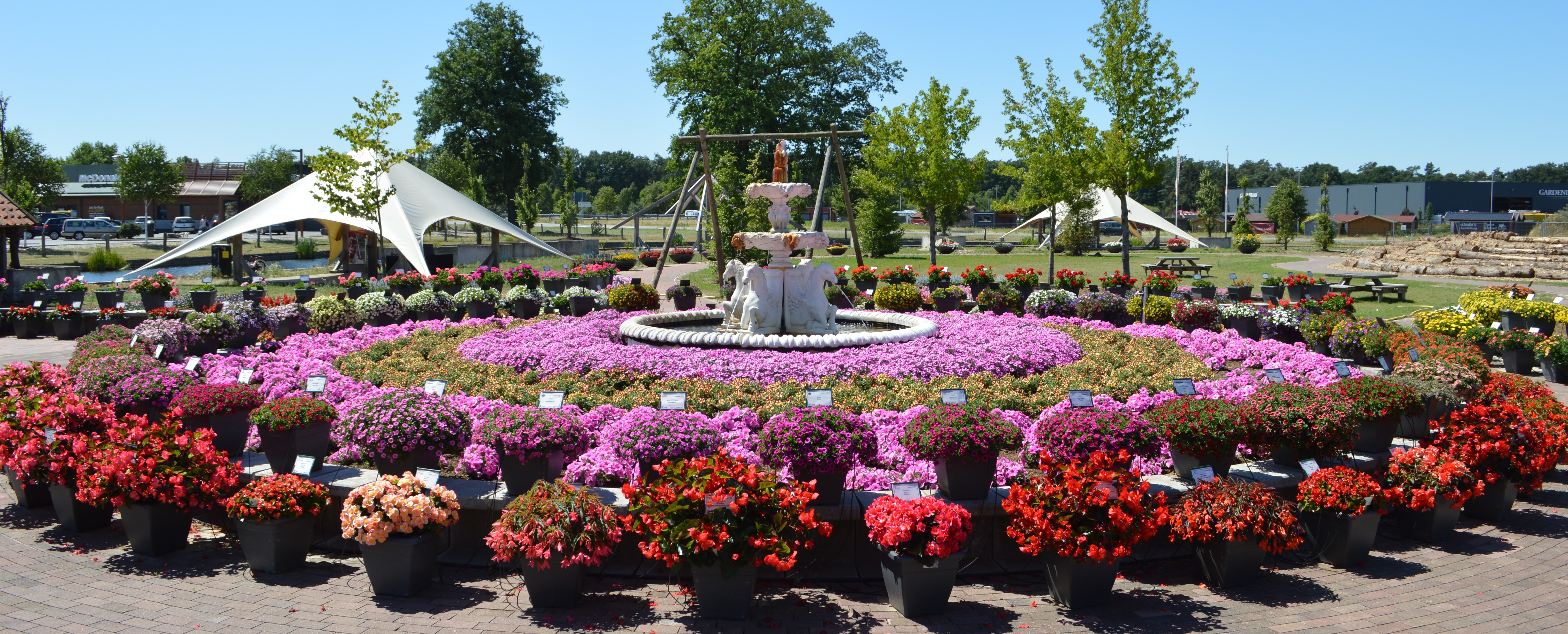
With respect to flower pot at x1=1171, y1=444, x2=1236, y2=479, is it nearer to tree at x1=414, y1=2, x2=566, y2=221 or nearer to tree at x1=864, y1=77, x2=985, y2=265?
tree at x1=864, y1=77, x2=985, y2=265

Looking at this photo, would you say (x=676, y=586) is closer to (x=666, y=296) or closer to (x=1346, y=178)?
(x=666, y=296)

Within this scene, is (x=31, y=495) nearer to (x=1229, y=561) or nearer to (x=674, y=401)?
(x=674, y=401)

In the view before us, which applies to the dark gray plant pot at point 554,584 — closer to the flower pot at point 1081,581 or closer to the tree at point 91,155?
the flower pot at point 1081,581

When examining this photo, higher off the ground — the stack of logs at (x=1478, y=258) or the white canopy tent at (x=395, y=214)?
the white canopy tent at (x=395, y=214)

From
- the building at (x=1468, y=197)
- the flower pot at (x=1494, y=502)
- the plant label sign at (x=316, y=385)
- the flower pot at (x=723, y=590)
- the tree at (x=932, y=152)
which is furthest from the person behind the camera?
the building at (x=1468, y=197)

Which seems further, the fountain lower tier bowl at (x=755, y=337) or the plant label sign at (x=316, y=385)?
the fountain lower tier bowl at (x=755, y=337)

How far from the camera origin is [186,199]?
218ft

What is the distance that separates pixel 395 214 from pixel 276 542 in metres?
23.5

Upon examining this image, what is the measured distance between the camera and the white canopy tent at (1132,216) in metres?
47.3

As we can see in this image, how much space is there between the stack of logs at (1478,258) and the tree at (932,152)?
14088 millimetres

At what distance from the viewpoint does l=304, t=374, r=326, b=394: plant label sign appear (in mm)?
7824

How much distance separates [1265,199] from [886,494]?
10540 centimetres

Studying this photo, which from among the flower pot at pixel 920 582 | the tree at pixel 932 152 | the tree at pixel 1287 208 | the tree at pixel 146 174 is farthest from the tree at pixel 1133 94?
the tree at pixel 146 174

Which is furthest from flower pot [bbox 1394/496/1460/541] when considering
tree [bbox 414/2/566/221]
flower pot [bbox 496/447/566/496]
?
tree [bbox 414/2/566/221]
